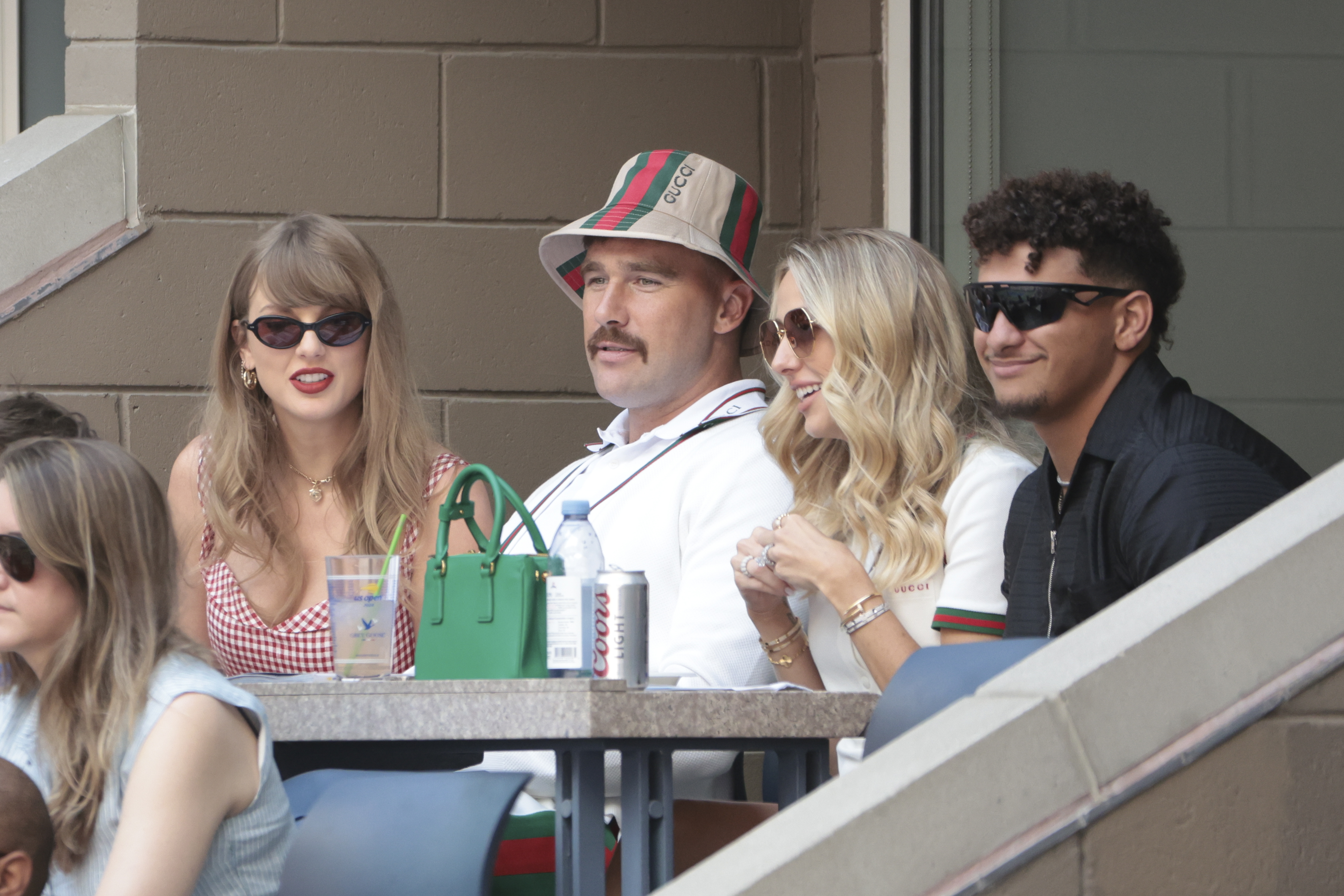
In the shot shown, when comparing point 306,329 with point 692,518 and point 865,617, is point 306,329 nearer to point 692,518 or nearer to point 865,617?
point 692,518

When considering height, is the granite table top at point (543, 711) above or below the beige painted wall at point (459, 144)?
below

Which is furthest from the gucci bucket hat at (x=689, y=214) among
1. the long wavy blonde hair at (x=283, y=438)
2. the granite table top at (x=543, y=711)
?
the granite table top at (x=543, y=711)

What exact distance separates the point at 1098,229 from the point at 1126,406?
311 millimetres

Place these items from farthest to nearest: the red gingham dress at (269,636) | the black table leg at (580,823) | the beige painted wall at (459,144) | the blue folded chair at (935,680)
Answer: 1. the beige painted wall at (459,144)
2. the red gingham dress at (269,636)
3. the black table leg at (580,823)
4. the blue folded chair at (935,680)

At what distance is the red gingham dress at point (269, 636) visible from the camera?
10.1ft

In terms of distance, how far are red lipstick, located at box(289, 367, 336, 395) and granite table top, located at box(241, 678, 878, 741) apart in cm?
131

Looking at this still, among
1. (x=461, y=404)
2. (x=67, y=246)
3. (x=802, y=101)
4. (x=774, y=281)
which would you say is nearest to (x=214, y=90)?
(x=67, y=246)

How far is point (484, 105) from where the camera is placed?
14.5ft

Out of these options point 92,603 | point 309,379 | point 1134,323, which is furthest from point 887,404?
point 92,603

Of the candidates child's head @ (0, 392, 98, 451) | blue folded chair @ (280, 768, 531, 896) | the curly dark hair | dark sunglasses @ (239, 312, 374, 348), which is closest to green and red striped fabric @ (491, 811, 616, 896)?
blue folded chair @ (280, 768, 531, 896)

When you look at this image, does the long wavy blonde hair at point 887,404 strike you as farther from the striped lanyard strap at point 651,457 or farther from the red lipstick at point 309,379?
the red lipstick at point 309,379

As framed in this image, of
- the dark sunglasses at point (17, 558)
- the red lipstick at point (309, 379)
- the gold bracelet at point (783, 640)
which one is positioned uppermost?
the red lipstick at point (309, 379)

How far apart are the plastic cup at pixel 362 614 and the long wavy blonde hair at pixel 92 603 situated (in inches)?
12.3

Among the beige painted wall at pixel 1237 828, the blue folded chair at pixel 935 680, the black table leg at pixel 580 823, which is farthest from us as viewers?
the black table leg at pixel 580 823
